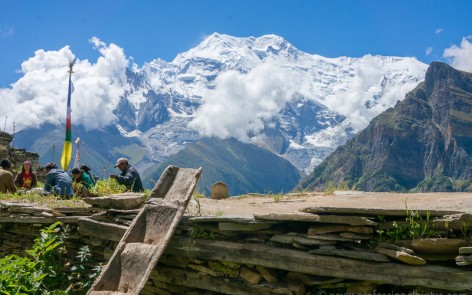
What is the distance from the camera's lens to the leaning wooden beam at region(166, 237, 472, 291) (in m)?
6.61

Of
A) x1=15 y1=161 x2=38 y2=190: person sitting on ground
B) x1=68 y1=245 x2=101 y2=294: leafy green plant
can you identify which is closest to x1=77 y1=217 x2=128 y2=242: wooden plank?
Result: x1=68 y1=245 x2=101 y2=294: leafy green plant

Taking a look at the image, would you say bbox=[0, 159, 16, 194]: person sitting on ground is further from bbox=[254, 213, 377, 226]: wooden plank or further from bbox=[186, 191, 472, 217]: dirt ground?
bbox=[254, 213, 377, 226]: wooden plank

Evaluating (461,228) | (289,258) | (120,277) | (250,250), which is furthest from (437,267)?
(120,277)

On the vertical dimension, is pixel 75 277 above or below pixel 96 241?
below

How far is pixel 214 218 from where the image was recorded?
339 inches

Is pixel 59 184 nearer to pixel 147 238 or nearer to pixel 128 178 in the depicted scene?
pixel 128 178

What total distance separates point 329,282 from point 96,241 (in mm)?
5307

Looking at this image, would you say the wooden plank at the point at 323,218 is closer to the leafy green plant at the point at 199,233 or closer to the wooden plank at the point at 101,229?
the leafy green plant at the point at 199,233

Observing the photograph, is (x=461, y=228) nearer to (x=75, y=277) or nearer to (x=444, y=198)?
(x=444, y=198)

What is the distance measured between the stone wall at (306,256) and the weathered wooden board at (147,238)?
39cm

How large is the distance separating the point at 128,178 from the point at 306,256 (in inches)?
304

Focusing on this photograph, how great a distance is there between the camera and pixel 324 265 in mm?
7359

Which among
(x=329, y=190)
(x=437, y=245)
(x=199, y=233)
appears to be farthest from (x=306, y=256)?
(x=329, y=190)

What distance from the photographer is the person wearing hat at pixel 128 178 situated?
1391 cm
